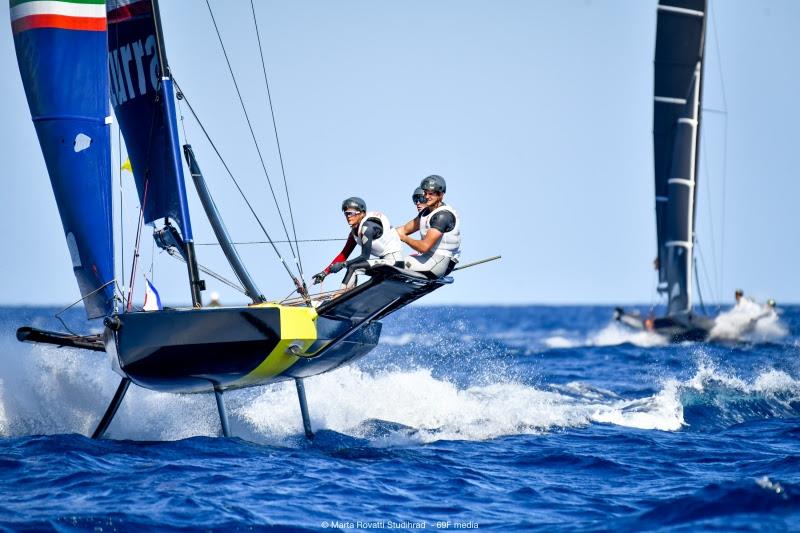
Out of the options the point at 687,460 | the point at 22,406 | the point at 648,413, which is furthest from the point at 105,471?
the point at 648,413

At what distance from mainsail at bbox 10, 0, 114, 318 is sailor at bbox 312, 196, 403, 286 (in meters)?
2.36

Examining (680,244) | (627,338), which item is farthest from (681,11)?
(627,338)

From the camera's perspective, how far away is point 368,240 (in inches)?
400

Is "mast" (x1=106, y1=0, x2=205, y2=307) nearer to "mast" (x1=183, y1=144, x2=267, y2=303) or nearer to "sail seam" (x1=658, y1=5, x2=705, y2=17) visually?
"mast" (x1=183, y1=144, x2=267, y2=303)

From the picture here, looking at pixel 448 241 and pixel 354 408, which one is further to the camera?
pixel 354 408

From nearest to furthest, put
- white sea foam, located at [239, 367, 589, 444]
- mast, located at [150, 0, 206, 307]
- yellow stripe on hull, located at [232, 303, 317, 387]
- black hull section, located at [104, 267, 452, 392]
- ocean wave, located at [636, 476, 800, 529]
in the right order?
ocean wave, located at [636, 476, 800, 529] → black hull section, located at [104, 267, 452, 392] → yellow stripe on hull, located at [232, 303, 317, 387] → mast, located at [150, 0, 206, 307] → white sea foam, located at [239, 367, 589, 444]

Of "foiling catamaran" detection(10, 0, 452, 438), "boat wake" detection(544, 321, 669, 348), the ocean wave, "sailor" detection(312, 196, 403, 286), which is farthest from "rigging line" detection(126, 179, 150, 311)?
"boat wake" detection(544, 321, 669, 348)

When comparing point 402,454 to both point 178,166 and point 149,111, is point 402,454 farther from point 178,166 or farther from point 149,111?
point 149,111

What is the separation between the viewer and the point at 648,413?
13508 mm

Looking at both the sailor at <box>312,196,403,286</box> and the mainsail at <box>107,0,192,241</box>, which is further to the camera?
the mainsail at <box>107,0,192,241</box>

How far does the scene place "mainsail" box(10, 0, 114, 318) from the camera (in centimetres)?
1112

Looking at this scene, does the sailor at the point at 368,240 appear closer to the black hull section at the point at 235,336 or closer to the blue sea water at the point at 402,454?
the black hull section at the point at 235,336

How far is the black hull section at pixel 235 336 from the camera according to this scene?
9.66 metres

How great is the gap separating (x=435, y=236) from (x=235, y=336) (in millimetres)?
1877
